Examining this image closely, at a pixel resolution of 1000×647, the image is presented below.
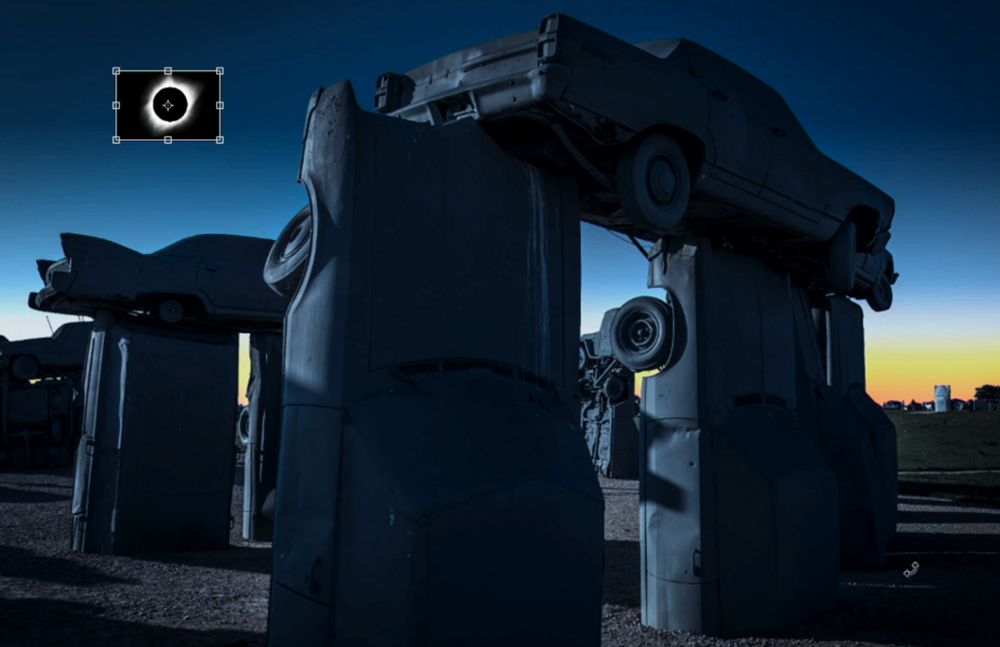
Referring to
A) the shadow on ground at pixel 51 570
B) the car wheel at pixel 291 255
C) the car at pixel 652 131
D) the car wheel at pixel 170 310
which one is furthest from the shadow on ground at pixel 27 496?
the car at pixel 652 131

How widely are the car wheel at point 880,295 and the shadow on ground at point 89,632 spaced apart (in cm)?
930

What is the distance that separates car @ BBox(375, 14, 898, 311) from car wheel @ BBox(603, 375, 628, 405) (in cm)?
1299

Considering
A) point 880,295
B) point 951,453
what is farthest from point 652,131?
point 951,453

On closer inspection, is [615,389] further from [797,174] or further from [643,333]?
[797,174]

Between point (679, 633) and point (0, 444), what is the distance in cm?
2122

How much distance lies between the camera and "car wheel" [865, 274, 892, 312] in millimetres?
11391

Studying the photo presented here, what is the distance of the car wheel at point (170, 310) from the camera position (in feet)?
32.2

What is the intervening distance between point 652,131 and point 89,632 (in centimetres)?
556

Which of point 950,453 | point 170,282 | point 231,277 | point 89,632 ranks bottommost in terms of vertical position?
point 89,632

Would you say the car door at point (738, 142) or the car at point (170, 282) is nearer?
the car door at point (738, 142)

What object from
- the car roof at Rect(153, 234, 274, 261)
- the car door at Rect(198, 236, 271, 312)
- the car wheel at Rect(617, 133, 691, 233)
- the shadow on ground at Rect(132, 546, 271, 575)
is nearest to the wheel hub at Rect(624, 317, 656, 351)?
the car wheel at Rect(617, 133, 691, 233)

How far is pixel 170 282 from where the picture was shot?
978cm

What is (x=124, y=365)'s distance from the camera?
31.3 ft

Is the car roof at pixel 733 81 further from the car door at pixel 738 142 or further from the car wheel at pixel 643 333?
the car wheel at pixel 643 333
